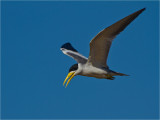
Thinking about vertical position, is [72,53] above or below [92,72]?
above

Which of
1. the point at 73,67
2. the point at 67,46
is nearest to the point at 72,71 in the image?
the point at 73,67

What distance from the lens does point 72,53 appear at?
47.5ft

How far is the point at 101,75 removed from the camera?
12203 millimetres

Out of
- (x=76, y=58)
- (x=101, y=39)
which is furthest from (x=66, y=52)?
(x=101, y=39)

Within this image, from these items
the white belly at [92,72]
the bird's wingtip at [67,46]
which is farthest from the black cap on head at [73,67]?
the bird's wingtip at [67,46]

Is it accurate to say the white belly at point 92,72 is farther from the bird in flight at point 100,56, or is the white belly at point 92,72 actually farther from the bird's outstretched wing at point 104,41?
the bird's outstretched wing at point 104,41

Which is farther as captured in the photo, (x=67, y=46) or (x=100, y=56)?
(x=67, y=46)

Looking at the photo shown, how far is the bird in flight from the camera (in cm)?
1033

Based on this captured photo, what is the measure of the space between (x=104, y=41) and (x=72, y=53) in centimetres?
368

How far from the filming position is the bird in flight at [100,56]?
1033cm

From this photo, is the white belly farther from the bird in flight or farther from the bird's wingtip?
the bird's wingtip

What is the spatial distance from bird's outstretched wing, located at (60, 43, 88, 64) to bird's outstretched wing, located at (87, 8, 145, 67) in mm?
858

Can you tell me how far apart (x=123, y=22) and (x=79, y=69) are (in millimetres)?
2979

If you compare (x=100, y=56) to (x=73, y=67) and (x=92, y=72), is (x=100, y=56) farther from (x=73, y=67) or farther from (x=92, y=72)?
(x=73, y=67)
